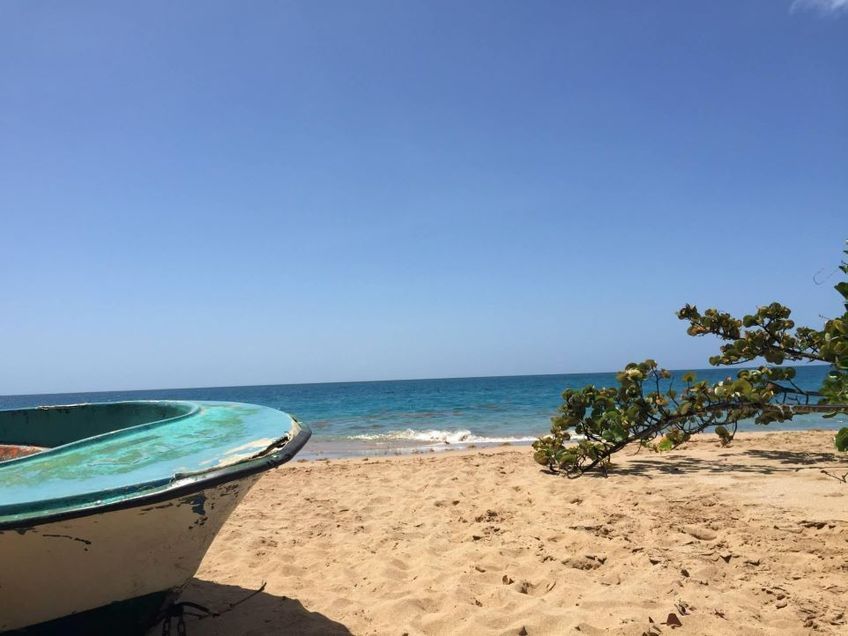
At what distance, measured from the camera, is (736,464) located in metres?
5.95

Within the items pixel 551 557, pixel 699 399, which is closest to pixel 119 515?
pixel 551 557

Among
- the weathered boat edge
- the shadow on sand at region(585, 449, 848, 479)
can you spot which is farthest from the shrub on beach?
the weathered boat edge

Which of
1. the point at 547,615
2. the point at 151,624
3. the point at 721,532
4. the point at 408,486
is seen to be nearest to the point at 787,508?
the point at 721,532

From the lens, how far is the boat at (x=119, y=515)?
5.55 feet

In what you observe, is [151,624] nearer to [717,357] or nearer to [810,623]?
[810,623]

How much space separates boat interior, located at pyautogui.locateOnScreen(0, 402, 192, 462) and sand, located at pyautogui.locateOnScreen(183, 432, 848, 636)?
1.25 m

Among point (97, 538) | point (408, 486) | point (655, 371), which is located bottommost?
point (408, 486)

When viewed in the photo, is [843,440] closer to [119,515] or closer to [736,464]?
[736,464]

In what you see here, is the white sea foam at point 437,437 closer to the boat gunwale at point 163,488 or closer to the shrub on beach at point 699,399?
the shrub on beach at point 699,399

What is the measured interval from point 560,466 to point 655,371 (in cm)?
146

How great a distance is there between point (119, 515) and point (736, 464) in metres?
6.06

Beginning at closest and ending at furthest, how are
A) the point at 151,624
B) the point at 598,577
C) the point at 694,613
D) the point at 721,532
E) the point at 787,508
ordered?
the point at 151,624 → the point at 694,613 → the point at 598,577 → the point at 721,532 → the point at 787,508

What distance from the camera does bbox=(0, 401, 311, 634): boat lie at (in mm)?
1690

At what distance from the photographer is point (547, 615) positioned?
2.63m
